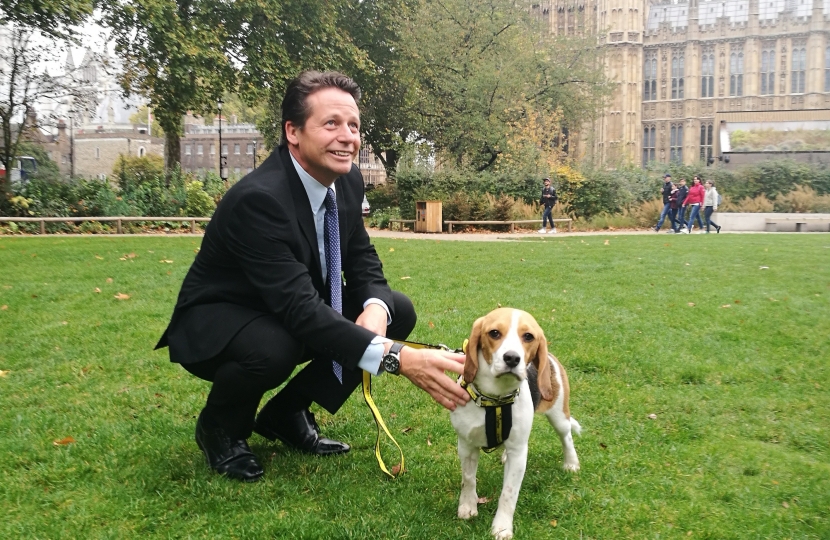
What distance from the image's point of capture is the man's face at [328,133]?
10.6 feet

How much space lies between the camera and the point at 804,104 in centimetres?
6675

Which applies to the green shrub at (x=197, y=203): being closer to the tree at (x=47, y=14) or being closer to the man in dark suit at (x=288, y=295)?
the tree at (x=47, y=14)

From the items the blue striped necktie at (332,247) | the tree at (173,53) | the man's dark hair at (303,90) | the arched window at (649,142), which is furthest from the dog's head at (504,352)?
the arched window at (649,142)

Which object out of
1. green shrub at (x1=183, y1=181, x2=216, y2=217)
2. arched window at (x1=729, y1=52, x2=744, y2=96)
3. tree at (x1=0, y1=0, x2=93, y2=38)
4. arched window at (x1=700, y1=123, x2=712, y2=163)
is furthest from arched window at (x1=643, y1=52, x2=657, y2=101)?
tree at (x1=0, y1=0, x2=93, y2=38)

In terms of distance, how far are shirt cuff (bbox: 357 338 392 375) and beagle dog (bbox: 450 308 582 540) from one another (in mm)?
353

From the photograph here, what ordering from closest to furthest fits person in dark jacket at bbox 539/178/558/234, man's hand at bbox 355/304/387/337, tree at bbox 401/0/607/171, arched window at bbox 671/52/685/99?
Answer: man's hand at bbox 355/304/387/337 → person in dark jacket at bbox 539/178/558/234 → tree at bbox 401/0/607/171 → arched window at bbox 671/52/685/99

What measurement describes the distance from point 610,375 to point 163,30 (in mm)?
21916

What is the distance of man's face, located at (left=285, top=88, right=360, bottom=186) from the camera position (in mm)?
3240

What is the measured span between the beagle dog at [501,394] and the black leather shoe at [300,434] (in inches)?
39.4

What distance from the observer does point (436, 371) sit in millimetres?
2820

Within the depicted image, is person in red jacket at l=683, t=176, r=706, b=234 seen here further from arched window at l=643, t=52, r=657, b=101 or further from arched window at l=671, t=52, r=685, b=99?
arched window at l=643, t=52, r=657, b=101

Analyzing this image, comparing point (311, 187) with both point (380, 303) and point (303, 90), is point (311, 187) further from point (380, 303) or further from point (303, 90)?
point (380, 303)

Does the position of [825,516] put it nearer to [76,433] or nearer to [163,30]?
[76,433]

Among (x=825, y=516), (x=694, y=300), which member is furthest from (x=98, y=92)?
(x=825, y=516)
